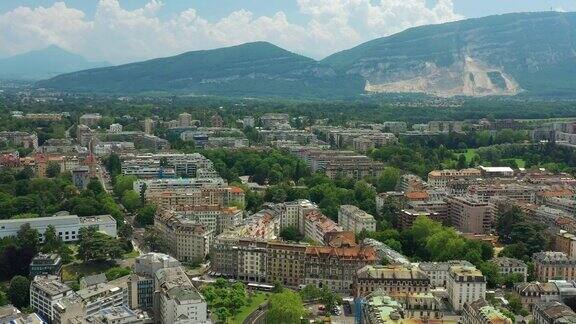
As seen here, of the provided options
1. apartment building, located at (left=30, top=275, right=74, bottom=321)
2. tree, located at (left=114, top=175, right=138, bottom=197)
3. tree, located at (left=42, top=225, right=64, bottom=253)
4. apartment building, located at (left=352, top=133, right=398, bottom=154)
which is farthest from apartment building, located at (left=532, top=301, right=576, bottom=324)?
apartment building, located at (left=352, top=133, right=398, bottom=154)

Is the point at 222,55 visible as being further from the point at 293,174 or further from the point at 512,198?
the point at 512,198

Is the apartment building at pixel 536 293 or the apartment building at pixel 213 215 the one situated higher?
the apartment building at pixel 213 215

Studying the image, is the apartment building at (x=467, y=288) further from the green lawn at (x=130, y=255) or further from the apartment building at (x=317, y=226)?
the green lawn at (x=130, y=255)

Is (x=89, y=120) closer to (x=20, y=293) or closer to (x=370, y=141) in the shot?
(x=370, y=141)

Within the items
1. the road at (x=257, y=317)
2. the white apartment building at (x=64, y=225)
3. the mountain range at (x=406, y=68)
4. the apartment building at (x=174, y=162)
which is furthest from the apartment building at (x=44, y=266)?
the mountain range at (x=406, y=68)

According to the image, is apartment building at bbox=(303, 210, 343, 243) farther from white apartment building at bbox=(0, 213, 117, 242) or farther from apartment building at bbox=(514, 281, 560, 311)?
white apartment building at bbox=(0, 213, 117, 242)

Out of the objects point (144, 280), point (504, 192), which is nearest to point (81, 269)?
point (144, 280)
